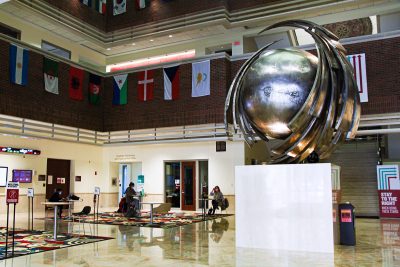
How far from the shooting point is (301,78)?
7562mm

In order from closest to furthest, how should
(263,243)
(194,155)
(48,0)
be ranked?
1. (263,243)
2. (48,0)
3. (194,155)

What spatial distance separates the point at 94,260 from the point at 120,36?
1561 centimetres

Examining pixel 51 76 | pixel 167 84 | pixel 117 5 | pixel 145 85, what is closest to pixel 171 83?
pixel 167 84

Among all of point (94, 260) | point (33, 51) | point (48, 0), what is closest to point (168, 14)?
point (48, 0)

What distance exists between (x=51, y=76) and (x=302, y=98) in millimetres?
12666

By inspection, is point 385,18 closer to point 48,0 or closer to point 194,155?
point 194,155

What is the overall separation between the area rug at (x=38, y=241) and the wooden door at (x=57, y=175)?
8643 millimetres

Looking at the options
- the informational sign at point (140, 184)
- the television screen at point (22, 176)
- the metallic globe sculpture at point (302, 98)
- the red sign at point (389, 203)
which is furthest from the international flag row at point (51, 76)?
the red sign at point (389, 203)

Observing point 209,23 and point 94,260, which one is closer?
point 94,260

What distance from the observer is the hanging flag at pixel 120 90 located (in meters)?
19.5

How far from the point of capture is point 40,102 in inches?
656

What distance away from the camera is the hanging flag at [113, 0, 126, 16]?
2106 centimetres

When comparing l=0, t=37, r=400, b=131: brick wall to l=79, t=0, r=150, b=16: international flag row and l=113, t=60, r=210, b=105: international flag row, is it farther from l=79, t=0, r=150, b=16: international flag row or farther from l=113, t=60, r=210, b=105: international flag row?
l=79, t=0, r=150, b=16: international flag row

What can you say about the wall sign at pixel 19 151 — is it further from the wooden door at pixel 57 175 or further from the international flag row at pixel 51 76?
the international flag row at pixel 51 76
